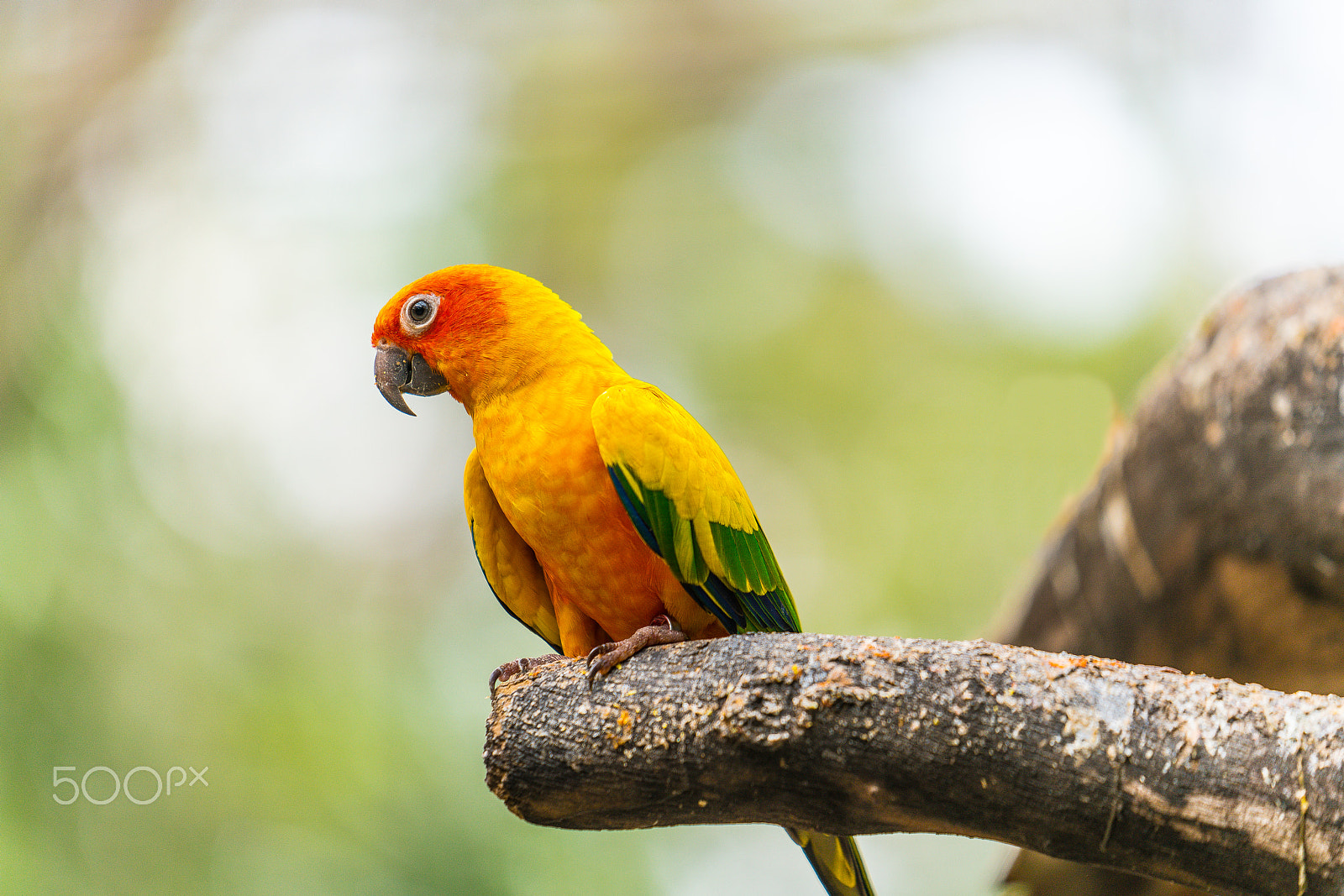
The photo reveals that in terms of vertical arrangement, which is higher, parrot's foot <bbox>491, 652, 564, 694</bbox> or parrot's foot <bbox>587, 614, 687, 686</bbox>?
parrot's foot <bbox>587, 614, 687, 686</bbox>

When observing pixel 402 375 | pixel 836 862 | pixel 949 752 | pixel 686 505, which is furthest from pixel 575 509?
pixel 836 862

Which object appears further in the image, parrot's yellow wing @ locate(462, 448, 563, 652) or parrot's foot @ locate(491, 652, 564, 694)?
parrot's yellow wing @ locate(462, 448, 563, 652)

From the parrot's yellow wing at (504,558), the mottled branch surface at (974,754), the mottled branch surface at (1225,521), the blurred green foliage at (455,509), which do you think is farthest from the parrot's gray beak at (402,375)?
the blurred green foliage at (455,509)

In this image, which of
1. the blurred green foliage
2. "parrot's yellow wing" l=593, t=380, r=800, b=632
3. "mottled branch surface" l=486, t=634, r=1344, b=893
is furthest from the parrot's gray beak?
the blurred green foliage

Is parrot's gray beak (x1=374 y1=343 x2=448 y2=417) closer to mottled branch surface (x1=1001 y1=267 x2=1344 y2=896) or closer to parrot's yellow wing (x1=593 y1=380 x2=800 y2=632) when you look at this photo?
parrot's yellow wing (x1=593 y1=380 x2=800 y2=632)

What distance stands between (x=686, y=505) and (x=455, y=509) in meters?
4.65

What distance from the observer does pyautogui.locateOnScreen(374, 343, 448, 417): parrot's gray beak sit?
8.94 ft

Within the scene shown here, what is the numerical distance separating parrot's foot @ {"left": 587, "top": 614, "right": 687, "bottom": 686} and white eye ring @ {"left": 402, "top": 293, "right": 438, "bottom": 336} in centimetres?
111

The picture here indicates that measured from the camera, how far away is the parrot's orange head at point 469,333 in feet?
8.55

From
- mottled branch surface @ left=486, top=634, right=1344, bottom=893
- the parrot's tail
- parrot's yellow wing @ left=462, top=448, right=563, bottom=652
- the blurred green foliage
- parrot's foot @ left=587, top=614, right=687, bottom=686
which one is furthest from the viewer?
the blurred green foliage

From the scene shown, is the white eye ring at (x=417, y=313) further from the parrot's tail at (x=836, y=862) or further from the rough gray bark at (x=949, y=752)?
the parrot's tail at (x=836, y=862)

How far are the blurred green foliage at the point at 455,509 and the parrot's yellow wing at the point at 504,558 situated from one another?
3091mm

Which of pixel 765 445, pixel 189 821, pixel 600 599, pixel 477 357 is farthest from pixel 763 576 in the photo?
pixel 765 445

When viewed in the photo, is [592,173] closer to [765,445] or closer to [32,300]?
[765,445]
